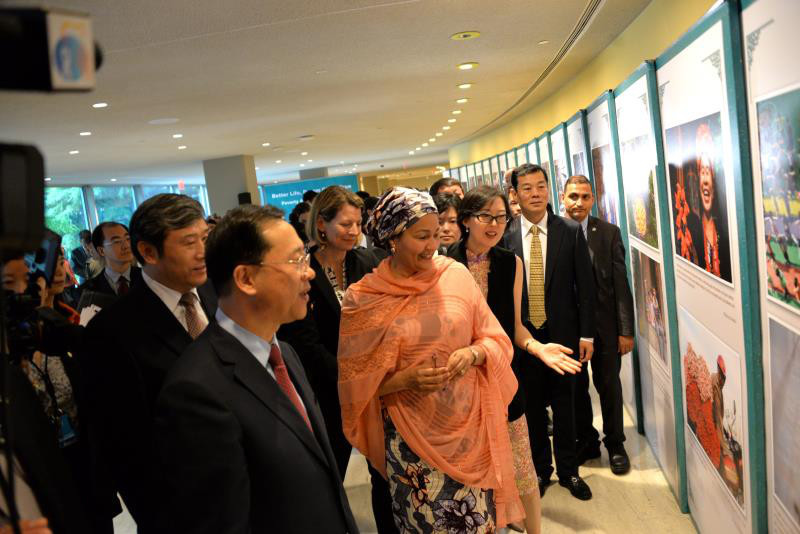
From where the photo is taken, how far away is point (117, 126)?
8227mm

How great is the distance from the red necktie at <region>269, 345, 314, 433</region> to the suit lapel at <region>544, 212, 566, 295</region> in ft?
7.20

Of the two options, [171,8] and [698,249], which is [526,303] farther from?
[171,8]

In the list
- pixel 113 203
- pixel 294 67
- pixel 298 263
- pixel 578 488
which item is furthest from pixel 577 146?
pixel 113 203

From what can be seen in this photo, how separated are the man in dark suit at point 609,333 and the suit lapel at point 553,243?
320 mm

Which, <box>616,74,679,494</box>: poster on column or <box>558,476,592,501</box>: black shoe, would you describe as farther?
<box>558,476,592,501</box>: black shoe

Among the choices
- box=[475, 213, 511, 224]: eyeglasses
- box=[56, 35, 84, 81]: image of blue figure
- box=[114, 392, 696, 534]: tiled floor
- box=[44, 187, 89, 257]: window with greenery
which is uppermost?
box=[44, 187, 89, 257]: window with greenery

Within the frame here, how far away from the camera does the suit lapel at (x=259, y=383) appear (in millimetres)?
1475

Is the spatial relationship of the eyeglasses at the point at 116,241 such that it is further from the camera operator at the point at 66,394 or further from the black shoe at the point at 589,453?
the black shoe at the point at 589,453

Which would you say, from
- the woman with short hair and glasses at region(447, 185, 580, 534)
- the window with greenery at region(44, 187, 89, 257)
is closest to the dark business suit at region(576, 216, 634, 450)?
the woman with short hair and glasses at region(447, 185, 580, 534)

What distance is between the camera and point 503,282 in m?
3.07

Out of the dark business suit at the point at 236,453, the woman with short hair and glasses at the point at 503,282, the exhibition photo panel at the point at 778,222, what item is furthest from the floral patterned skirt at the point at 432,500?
the exhibition photo panel at the point at 778,222

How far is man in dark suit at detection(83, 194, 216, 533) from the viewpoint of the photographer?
203 cm

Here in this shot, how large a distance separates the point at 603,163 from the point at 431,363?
2.89 m

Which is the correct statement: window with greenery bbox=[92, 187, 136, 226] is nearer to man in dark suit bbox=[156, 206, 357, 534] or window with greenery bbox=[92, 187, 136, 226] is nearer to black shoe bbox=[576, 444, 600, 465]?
black shoe bbox=[576, 444, 600, 465]
